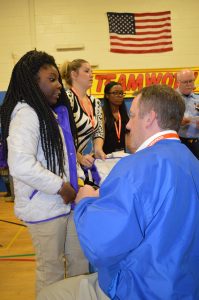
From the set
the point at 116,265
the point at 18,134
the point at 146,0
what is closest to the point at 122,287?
the point at 116,265

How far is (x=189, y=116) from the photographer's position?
15.1 ft

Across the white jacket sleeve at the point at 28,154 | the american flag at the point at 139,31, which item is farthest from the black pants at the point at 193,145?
the american flag at the point at 139,31

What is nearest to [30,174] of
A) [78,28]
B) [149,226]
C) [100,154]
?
[149,226]

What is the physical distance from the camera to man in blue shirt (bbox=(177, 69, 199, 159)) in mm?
4496

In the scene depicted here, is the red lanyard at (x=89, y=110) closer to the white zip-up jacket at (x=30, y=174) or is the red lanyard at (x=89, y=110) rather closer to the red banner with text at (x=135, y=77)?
the white zip-up jacket at (x=30, y=174)

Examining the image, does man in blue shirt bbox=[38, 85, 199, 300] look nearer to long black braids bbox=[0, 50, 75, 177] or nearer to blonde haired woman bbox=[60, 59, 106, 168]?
long black braids bbox=[0, 50, 75, 177]

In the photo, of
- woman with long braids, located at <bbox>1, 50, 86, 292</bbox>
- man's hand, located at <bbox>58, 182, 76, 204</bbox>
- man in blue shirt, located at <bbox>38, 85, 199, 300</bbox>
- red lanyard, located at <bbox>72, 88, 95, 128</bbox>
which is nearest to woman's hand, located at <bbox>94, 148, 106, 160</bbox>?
red lanyard, located at <bbox>72, 88, 95, 128</bbox>

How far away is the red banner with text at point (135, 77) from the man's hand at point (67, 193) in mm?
5385

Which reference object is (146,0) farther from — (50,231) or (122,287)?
(122,287)

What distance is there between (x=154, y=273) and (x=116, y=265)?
0.16 meters

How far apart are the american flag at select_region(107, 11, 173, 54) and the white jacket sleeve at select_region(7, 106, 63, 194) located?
5.83 meters

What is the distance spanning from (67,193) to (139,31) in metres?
6.12

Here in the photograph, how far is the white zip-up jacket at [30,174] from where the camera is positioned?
1722mm

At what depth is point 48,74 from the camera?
1928 mm
